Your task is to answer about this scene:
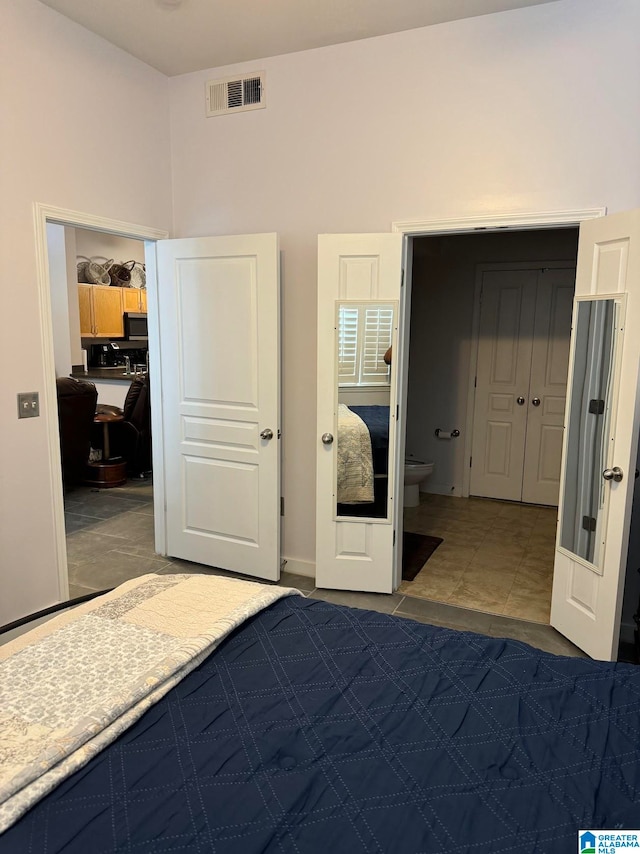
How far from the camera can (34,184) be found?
2.84 meters

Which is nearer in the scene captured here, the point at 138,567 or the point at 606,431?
the point at 606,431

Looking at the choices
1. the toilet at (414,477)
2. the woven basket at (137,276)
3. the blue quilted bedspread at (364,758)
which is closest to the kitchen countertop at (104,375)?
the woven basket at (137,276)

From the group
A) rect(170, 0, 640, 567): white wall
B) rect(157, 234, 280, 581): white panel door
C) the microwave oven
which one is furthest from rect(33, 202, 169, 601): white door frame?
the microwave oven

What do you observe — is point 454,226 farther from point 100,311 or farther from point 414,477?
point 100,311

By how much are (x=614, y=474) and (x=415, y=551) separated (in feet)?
5.96

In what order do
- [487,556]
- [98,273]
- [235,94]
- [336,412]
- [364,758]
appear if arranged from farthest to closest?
[98,273], [487,556], [235,94], [336,412], [364,758]

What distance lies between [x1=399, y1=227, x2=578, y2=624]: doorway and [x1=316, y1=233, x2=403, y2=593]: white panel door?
3.73 ft

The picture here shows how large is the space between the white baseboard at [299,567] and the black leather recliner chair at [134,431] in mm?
2603

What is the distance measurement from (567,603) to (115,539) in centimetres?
308

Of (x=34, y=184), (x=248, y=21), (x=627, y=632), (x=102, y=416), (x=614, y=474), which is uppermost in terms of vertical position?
(x=248, y=21)

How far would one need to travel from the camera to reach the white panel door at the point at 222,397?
348 cm

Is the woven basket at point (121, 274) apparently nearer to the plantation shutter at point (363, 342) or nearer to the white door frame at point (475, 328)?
the white door frame at point (475, 328)

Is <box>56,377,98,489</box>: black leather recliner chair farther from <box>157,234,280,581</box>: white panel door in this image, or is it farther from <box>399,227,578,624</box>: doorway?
<box>399,227,578,624</box>: doorway

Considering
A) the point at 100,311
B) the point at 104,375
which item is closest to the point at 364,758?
the point at 104,375
